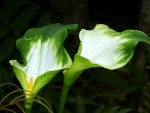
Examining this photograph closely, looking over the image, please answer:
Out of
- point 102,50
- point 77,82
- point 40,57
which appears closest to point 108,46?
point 102,50

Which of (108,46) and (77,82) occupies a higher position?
(108,46)

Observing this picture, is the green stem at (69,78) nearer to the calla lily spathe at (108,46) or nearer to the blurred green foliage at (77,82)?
the calla lily spathe at (108,46)

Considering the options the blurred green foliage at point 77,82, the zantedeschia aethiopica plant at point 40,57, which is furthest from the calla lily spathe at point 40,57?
the blurred green foliage at point 77,82

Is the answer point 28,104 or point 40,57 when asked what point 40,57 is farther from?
point 28,104

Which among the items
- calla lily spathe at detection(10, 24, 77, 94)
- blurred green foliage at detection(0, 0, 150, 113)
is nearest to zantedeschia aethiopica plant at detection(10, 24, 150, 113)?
calla lily spathe at detection(10, 24, 77, 94)

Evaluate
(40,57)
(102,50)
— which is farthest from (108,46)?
(40,57)

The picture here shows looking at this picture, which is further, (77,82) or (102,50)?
(77,82)

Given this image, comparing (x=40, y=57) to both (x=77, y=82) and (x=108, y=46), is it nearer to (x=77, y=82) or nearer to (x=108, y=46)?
(x=108, y=46)

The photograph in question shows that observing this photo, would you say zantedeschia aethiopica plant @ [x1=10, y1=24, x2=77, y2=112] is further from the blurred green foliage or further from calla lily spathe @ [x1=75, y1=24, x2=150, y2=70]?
the blurred green foliage

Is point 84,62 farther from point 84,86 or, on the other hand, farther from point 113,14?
point 113,14
